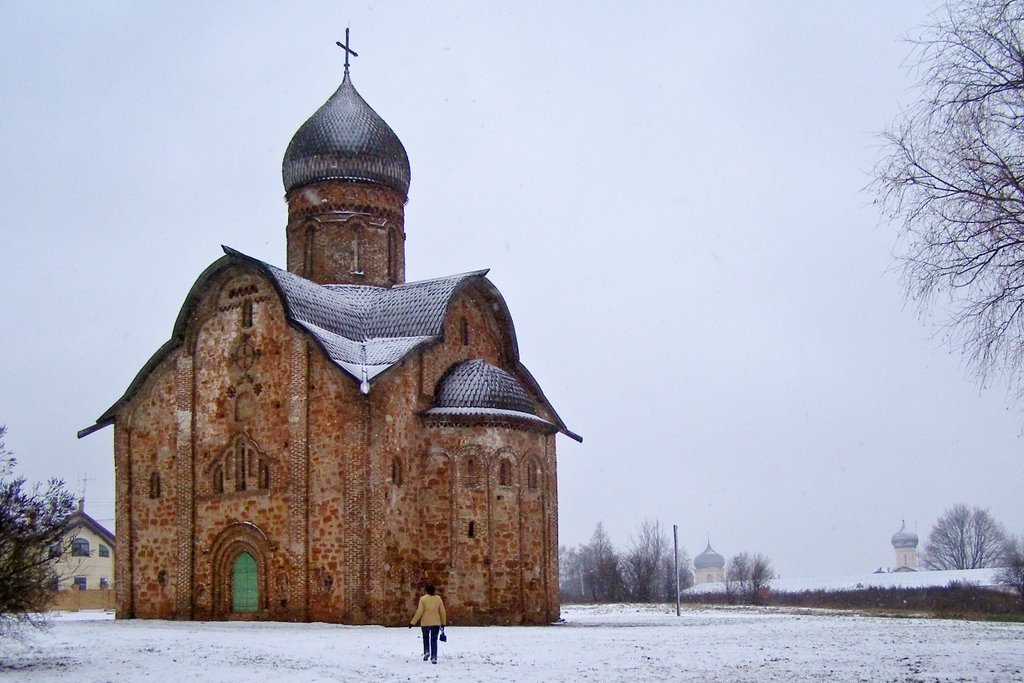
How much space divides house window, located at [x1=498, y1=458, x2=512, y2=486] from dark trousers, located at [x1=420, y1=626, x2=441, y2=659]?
29.8ft

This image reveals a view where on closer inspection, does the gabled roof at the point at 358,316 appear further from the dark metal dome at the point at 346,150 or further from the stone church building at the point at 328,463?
the dark metal dome at the point at 346,150

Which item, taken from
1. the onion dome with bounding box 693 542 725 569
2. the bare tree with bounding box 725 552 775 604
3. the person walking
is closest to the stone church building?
the person walking

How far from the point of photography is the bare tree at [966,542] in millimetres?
72812

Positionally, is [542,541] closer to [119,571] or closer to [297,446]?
[297,446]

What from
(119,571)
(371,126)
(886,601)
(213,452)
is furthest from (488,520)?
(886,601)

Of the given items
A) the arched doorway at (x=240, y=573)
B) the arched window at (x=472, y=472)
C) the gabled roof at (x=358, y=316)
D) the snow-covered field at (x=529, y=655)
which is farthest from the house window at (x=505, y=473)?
the snow-covered field at (x=529, y=655)

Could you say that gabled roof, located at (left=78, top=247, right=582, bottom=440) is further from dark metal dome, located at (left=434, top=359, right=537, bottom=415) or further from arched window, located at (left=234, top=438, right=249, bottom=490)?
arched window, located at (left=234, top=438, right=249, bottom=490)

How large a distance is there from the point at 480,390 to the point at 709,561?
329 ft

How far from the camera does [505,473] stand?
22.4 m

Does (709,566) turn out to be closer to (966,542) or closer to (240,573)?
(966,542)

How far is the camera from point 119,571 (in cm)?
2334

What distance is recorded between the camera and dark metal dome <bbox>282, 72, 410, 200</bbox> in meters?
26.1

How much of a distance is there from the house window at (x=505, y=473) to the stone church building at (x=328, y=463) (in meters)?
0.02

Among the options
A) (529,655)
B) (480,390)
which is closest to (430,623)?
(529,655)
